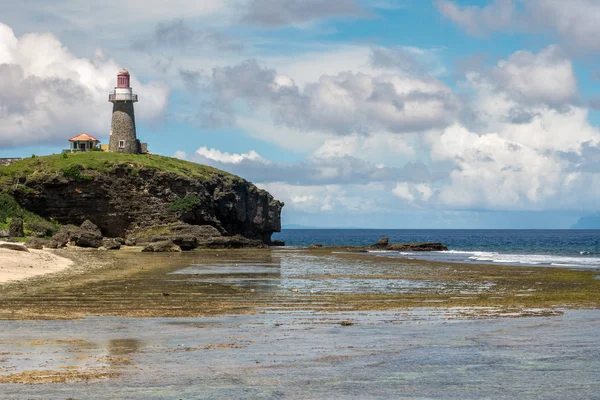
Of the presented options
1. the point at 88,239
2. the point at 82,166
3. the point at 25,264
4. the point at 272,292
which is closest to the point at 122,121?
the point at 82,166

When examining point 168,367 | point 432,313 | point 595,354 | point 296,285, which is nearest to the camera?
point 168,367

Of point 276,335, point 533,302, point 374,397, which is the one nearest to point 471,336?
point 276,335

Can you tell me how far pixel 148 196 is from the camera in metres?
86.4

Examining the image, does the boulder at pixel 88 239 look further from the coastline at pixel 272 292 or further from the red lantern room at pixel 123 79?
the red lantern room at pixel 123 79

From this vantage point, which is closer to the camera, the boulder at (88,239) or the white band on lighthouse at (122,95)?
the boulder at (88,239)

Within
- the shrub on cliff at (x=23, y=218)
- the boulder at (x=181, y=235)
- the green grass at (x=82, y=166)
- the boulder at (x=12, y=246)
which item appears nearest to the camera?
the boulder at (x=12, y=246)

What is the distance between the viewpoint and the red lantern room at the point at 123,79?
99.8 metres

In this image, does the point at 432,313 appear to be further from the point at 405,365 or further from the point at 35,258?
the point at 35,258

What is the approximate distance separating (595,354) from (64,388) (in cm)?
1039

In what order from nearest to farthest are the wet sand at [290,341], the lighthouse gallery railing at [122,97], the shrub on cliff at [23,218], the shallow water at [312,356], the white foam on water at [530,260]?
the shallow water at [312,356] → the wet sand at [290,341] → the white foam on water at [530,260] → the shrub on cliff at [23,218] → the lighthouse gallery railing at [122,97]

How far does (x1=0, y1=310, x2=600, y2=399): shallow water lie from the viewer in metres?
12.0

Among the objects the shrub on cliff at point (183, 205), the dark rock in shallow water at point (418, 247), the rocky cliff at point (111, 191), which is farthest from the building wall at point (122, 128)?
the dark rock in shallow water at point (418, 247)

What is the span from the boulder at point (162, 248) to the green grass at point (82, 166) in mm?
19804

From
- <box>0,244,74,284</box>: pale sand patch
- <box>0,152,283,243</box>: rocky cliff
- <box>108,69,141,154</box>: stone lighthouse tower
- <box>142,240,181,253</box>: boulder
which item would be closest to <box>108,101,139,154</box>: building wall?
<box>108,69,141,154</box>: stone lighthouse tower
